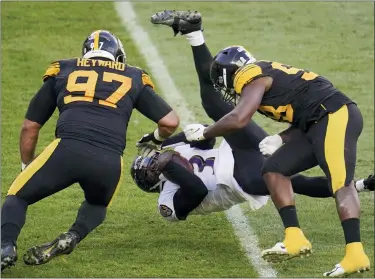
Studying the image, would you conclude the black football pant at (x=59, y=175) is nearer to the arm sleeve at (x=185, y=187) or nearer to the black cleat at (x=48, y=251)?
the black cleat at (x=48, y=251)

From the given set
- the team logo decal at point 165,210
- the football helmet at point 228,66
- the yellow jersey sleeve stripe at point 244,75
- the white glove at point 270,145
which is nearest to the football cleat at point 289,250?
the white glove at point 270,145

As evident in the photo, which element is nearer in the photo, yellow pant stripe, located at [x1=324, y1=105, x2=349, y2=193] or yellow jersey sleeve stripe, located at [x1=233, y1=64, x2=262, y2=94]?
yellow pant stripe, located at [x1=324, y1=105, x2=349, y2=193]

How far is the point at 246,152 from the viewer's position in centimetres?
966

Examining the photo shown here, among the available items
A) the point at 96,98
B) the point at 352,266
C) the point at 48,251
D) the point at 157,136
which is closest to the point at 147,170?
the point at 157,136

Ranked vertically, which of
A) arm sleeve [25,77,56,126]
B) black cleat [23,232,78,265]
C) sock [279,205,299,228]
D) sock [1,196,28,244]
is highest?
arm sleeve [25,77,56,126]

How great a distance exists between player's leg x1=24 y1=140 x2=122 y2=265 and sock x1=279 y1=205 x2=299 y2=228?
122 cm

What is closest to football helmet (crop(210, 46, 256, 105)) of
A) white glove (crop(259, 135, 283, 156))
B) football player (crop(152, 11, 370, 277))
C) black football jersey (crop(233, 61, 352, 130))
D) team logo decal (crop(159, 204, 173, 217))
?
football player (crop(152, 11, 370, 277))

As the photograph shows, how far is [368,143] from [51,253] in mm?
5030

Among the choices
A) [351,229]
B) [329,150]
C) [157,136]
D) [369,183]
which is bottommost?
[369,183]

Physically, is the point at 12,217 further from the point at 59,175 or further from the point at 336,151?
the point at 336,151

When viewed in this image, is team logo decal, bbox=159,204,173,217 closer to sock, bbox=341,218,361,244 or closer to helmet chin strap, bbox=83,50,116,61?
helmet chin strap, bbox=83,50,116,61

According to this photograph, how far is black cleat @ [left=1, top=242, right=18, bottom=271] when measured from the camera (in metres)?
8.25

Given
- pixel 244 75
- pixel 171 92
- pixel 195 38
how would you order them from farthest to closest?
pixel 171 92
pixel 195 38
pixel 244 75

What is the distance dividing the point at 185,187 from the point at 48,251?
4.74ft
